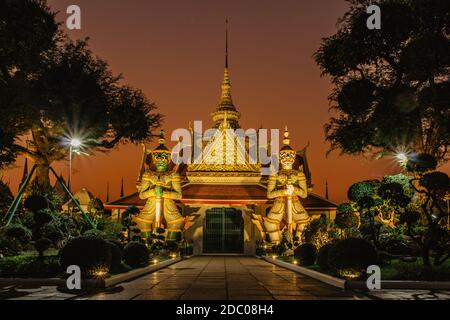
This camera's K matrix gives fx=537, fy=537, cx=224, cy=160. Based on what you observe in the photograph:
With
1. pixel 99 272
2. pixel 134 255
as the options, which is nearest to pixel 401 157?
pixel 134 255

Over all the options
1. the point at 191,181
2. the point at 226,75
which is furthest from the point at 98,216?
the point at 226,75

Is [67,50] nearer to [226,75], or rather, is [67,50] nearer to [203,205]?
[203,205]

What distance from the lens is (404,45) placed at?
24797 mm

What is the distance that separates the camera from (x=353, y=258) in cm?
1460

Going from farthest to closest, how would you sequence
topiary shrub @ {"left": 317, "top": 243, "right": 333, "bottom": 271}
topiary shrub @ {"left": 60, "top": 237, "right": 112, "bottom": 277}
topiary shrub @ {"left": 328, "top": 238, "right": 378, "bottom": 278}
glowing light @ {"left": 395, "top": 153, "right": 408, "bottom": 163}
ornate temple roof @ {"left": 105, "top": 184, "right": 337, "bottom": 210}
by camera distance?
ornate temple roof @ {"left": 105, "top": 184, "right": 337, "bottom": 210} < glowing light @ {"left": 395, "top": 153, "right": 408, "bottom": 163} < topiary shrub @ {"left": 317, "top": 243, "right": 333, "bottom": 271} < topiary shrub @ {"left": 328, "top": 238, "right": 378, "bottom": 278} < topiary shrub @ {"left": 60, "top": 237, "right": 112, "bottom": 277}

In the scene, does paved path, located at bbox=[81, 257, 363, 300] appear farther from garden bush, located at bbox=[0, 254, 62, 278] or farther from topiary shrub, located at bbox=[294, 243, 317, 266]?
topiary shrub, located at bbox=[294, 243, 317, 266]

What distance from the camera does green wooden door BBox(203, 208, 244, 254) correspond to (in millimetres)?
36156

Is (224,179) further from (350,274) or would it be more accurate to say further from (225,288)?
(225,288)

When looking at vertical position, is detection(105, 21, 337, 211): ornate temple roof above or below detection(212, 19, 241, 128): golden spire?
below

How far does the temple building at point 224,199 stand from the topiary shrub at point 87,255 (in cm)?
1468

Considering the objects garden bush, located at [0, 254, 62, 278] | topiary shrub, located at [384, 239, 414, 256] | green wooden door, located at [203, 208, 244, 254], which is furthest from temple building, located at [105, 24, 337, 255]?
garden bush, located at [0, 254, 62, 278]

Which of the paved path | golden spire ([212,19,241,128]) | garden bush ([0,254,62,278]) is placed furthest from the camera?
golden spire ([212,19,241,128])

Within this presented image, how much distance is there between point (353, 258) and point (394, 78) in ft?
44.9

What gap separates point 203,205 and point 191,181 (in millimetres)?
2423
